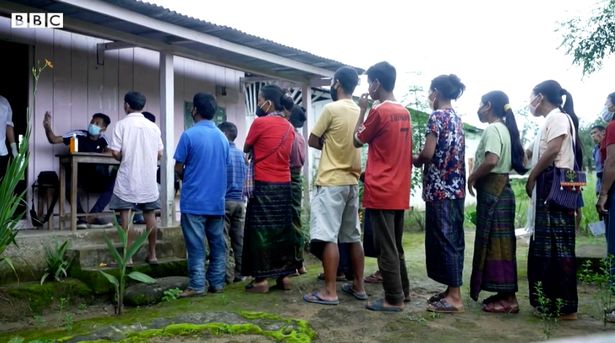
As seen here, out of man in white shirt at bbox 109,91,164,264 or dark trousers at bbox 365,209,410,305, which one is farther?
man in white shirt at bbox 109,91,164,264

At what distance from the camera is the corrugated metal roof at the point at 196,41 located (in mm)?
5605

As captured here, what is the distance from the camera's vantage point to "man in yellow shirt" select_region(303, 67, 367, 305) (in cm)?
453

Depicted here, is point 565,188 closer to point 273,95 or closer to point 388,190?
point 388,190

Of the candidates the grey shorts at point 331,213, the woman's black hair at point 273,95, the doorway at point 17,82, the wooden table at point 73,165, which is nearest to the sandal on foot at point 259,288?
the grey shorts at point 331,213

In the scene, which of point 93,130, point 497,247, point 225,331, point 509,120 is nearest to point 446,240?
point 497,247

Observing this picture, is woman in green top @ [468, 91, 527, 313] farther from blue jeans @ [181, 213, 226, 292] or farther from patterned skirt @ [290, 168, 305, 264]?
blue jeans @ [181, 213, 226, 292]

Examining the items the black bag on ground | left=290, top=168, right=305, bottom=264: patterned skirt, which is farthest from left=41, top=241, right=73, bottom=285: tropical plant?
left=290, top=168, right=305, bottom=264: patterned skirt

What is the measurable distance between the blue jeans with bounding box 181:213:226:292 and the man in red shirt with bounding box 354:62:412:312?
1573 millimetres

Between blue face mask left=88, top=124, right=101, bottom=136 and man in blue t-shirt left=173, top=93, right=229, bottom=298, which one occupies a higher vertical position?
blue face mask left=88, top=124, right=101, bottom=136

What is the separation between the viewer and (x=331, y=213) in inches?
179

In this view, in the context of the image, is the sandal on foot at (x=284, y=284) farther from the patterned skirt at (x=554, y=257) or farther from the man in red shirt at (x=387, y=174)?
the patterned skirt at (x=554, y=257)

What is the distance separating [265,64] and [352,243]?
467cm

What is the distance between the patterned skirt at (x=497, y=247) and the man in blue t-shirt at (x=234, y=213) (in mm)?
2514

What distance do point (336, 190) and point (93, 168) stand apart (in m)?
3.75
